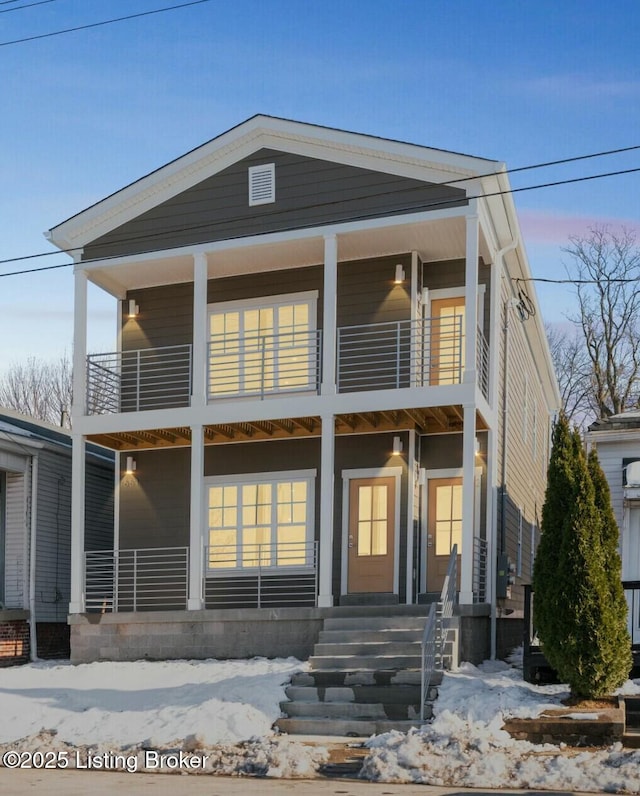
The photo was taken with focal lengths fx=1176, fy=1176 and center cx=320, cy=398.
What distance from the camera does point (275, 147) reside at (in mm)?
18828

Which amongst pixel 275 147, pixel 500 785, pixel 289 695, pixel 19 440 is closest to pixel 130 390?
pixel 19 440

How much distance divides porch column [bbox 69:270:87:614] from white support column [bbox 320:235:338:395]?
4135 millimetres

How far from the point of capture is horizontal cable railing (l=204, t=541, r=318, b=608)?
19.0 m

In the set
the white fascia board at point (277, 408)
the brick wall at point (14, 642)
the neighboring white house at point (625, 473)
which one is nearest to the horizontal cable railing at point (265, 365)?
the white fascia board at point (277, 408)

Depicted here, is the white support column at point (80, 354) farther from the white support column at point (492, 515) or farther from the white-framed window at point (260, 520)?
the white support column at point (492, 515)

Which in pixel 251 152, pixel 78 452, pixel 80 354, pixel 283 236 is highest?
pixel 251 152

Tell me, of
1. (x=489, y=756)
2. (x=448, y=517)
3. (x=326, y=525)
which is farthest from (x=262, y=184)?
(x=489, y=756)

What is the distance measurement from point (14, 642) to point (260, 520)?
17.2 feet

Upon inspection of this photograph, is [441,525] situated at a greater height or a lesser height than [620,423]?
lesser

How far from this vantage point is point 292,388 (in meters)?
19.6

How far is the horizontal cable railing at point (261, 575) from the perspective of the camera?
1898cm

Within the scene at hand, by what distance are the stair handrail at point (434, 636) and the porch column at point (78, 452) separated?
6.02 metres

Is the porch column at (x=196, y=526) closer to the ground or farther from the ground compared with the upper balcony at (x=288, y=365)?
closer to the ground

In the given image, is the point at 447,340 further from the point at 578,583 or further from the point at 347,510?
the point at 578,583
